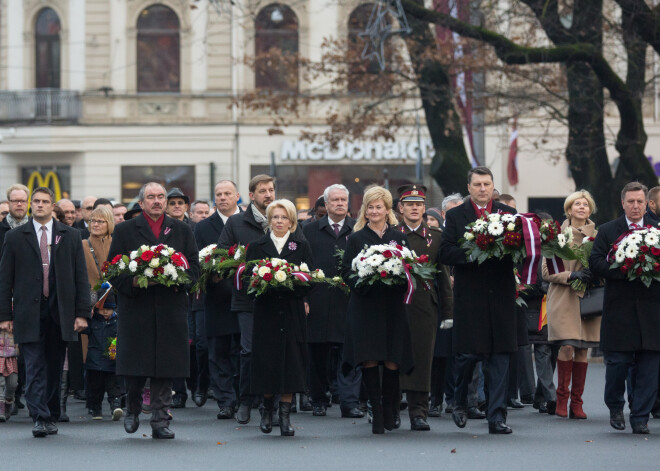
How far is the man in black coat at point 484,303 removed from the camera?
1179cm

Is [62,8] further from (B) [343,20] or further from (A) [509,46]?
(A) [509,46]

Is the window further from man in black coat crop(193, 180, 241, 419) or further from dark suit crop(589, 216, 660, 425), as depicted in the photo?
dark suit crop(589, 216, 660, 425)

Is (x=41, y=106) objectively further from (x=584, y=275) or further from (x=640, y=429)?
(x=640, y=429)

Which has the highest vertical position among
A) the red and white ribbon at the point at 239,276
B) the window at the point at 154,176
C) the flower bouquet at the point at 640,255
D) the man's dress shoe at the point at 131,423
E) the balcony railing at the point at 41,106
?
the balcony railing at the point at 41,106

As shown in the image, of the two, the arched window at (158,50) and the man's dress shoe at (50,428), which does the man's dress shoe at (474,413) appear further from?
the arched window at (158,50)

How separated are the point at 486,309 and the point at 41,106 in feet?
93.7

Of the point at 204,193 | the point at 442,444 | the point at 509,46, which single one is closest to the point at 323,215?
the point at 442,444

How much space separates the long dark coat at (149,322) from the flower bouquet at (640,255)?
368cm

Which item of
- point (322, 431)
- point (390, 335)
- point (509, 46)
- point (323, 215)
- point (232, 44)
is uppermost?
point (232, 44)

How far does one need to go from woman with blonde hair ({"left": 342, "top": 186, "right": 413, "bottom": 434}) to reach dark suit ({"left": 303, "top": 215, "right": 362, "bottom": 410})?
1.88 m

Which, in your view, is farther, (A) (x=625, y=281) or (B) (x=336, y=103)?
(B) (x=336, y=103)

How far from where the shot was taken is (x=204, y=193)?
38.1m

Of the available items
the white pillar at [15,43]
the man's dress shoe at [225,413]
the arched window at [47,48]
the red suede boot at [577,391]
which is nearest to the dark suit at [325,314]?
the man's dress shoe at [225,413]

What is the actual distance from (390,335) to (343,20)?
88.2 feet
